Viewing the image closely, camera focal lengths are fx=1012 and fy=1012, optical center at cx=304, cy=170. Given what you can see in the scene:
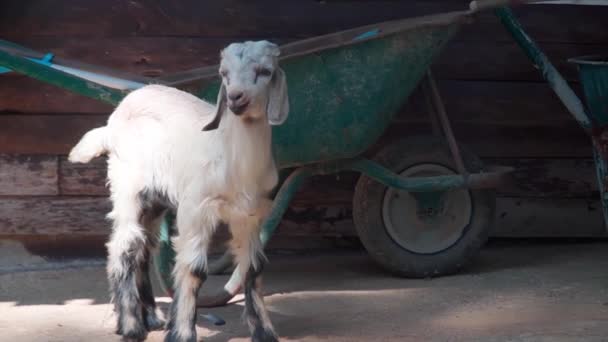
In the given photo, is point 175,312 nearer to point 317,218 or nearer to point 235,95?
point 235,95

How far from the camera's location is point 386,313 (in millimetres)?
5168

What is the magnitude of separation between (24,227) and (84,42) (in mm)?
1252

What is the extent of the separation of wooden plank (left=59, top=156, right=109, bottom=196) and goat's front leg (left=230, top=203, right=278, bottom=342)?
208 centimetres

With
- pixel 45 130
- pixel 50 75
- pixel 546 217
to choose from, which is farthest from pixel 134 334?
pixel 546 217

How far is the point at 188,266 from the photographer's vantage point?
444cm

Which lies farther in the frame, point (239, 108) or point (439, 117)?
point (439, 117)

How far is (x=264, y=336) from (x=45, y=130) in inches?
98.3

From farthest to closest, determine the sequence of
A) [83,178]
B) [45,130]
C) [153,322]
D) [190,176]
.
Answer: [83,178] < [45,130] < [153,322] < [190,176]

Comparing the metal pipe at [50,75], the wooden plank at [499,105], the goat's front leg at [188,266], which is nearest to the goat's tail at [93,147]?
the metal pipe at [50,75]

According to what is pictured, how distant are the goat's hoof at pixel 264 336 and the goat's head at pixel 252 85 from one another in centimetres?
99

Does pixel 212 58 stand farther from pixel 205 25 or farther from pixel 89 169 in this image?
pixel 89 169

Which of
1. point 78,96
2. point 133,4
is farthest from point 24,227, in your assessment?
point 133,4

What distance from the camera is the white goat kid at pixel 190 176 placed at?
4.22 metres

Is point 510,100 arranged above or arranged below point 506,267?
above
